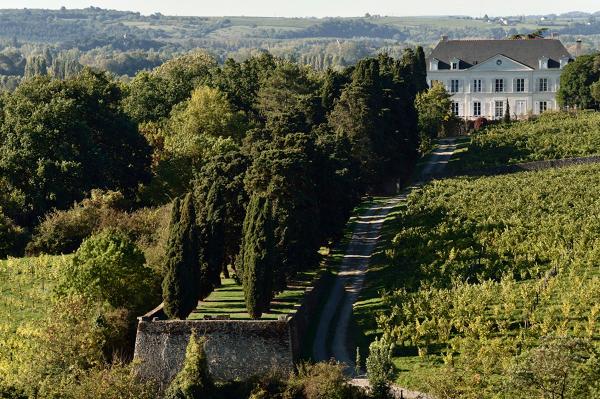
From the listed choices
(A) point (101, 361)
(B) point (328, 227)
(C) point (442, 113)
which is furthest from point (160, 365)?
(C) point (442, 113)

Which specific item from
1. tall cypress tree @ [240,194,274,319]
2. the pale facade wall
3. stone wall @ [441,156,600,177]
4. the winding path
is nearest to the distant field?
tall cypress tree @ [240,194,274,319]

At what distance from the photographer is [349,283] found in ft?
170

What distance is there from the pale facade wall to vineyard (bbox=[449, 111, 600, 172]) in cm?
1533

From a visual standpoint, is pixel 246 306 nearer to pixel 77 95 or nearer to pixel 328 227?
pixel 328 227

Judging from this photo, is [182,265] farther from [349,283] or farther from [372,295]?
[349,283]

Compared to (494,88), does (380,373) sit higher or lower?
lower

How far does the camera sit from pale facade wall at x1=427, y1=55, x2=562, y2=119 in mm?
110750

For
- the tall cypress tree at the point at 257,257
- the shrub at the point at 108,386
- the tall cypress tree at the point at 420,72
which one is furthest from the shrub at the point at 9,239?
the tall cypress tree at the point at 420,72

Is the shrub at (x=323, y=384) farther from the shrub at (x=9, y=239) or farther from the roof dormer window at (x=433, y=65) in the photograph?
the roof dormer window at (x=433, y=65)

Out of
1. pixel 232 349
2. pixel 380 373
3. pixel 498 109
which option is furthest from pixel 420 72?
pixel 380 373

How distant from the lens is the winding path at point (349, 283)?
4291 centimetres

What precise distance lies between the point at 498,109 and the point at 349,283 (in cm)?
6429

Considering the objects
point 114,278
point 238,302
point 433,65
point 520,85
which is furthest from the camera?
point 433,65

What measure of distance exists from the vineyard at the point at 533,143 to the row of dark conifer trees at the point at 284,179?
5463 millimetres
